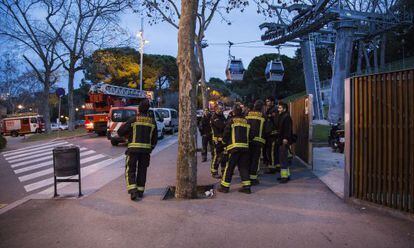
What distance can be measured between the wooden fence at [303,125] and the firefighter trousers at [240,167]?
131 inches

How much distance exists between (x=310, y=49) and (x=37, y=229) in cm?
3084

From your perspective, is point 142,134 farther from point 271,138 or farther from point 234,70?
point 234,70

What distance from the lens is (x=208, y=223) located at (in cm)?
600

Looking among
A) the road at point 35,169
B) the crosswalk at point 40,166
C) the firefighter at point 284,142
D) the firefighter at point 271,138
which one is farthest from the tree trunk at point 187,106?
the crosswalk at point 40,166

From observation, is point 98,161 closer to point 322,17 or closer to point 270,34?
point 322,17

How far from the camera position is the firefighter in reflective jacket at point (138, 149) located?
25.4ft

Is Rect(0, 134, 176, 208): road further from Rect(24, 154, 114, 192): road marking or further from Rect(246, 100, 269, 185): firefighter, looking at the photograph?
Rect(246, 100, 269, 185): firefighter

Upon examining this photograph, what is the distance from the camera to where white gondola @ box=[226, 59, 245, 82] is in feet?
87.6

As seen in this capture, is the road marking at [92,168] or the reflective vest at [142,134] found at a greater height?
the reflective vest at [142,134]

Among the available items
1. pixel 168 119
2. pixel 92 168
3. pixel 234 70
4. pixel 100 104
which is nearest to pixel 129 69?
pixel 100 104

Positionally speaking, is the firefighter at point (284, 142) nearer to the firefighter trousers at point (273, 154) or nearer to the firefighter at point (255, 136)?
the firefighter at point (255, 136)

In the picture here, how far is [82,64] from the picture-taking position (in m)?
33.7

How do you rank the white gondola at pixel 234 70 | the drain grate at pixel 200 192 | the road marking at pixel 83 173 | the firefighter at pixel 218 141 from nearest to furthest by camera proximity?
the drain grate at pixel 200 192
the firefighter at pixel 218 141
the road marking at pixel 83 173
the white gondola at pixel 234 70

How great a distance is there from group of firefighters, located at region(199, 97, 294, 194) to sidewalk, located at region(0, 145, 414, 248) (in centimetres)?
56
